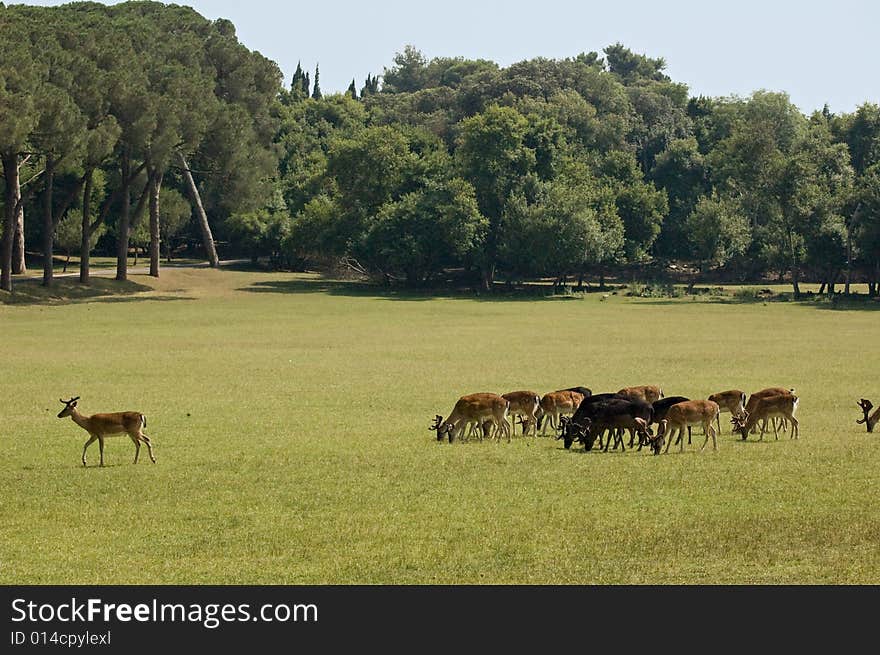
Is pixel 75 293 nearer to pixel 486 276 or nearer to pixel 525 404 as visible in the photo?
pixel 486 276

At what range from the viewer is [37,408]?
92.1 ft

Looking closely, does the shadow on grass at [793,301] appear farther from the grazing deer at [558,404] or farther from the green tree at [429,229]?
the grazing deer at [558,404]

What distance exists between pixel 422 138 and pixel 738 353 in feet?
184

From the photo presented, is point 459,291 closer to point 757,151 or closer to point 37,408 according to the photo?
point 757,151

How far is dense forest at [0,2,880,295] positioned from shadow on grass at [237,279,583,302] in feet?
5.91

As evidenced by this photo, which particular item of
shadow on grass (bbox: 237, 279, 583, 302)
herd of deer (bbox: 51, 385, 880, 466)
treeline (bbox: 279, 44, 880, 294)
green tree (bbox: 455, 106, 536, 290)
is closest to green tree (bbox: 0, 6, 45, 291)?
shadow on grass (bbox: 237, 279, 583, 302)

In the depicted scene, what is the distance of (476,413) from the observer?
23.1 metres

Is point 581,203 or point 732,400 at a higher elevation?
point 581,203

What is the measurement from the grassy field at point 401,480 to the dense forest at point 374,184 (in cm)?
3085

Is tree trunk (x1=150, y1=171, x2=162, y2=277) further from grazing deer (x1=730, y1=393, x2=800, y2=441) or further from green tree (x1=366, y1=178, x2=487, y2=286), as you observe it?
grazing deer (x1=730, y1=393, x2=800, y2=441)

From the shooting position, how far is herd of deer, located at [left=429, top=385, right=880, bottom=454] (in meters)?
21.4

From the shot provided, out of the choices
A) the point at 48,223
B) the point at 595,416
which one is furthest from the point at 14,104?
the point at 595,416

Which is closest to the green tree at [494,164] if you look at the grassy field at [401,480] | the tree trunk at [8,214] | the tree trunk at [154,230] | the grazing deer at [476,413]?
the tree trunk at [154,230]

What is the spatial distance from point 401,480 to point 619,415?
454 centimetres
